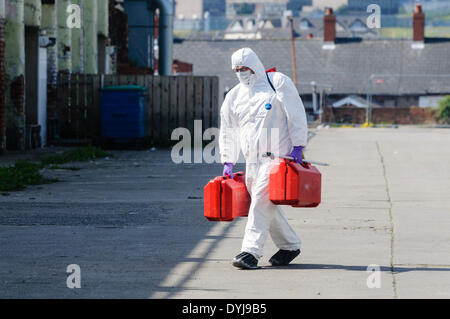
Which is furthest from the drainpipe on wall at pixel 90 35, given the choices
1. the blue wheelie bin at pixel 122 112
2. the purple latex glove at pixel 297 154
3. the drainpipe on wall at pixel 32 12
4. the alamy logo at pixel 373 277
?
the alamy logo at pixel 373 277

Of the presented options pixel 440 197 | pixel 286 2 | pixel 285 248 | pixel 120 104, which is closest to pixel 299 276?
pixel 285 248

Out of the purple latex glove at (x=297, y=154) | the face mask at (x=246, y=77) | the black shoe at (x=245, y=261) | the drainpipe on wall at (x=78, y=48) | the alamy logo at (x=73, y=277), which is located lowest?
the alamy logo at (x=73, y=277)

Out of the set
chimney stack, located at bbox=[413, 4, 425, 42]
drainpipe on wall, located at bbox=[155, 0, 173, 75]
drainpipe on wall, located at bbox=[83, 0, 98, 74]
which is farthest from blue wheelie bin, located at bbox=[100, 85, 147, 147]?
chimney stack, located at bbox=[413, 4, 425, 42]

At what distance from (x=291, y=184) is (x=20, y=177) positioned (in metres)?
8.30

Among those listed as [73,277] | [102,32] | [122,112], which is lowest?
[73,277]

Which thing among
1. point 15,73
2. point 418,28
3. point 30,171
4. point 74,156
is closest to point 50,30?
point 15,73

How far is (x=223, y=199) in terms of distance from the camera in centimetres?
874

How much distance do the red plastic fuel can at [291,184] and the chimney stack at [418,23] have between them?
2460 inches

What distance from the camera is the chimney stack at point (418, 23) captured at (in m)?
69.4

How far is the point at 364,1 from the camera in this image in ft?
634

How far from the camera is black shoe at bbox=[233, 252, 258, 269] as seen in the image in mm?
8484

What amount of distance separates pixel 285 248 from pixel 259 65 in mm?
1633

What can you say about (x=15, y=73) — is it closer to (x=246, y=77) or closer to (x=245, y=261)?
(x=246, y=77)

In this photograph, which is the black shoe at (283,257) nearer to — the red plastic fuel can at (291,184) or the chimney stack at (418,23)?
the red plastic fuel can at (291,184)
